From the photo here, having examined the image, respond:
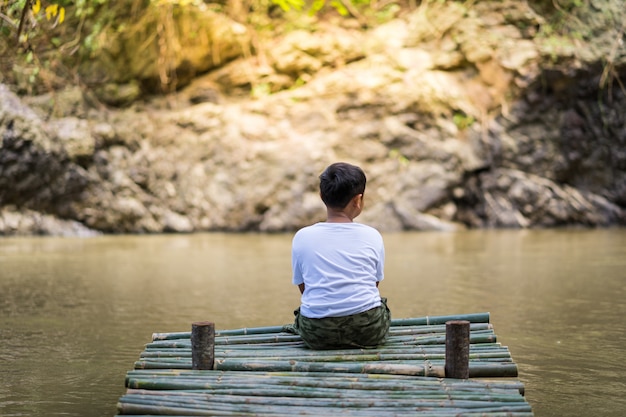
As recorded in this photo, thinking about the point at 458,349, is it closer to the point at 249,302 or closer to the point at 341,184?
the point at 341,184

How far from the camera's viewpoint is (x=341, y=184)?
3469mm

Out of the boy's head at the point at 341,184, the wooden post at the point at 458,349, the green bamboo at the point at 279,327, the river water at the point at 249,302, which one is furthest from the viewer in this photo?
the river water at the point at 249,302

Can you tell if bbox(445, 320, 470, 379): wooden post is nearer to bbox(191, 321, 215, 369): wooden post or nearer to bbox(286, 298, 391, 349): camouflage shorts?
bbox(286, 298, 391, 349): camouflage shorts

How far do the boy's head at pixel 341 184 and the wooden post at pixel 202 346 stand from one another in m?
0.78

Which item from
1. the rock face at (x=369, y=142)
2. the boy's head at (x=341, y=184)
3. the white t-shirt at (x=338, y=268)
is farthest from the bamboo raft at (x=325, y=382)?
the rock face at (x=369, y=142)

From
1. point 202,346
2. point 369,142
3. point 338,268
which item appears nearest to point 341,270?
point 338,268

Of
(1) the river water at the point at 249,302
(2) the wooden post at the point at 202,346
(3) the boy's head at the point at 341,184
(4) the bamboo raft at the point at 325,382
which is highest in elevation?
(3) the boy's head at the point at 341,184

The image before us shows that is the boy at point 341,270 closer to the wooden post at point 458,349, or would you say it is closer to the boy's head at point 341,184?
the boy's head at point 341,184

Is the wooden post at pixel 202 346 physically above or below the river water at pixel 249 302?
above

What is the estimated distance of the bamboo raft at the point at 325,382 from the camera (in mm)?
2854

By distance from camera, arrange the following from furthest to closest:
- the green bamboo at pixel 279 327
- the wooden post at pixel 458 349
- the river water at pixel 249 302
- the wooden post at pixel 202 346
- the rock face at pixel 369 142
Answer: the rock face at pixel 369 142
the river water at pixel 249 302
the green bamboo at pixel 279 327
the wooden post at pixel 202 346
the wooden post at pixel 458 349

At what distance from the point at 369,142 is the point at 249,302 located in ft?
31.5

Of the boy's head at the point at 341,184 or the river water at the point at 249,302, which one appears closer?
the boy's head at the point at 341,184

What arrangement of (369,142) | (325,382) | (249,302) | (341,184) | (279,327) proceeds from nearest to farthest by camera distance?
(325,382) → (341,184) → (279,327) → (249,302) → (369,142)
